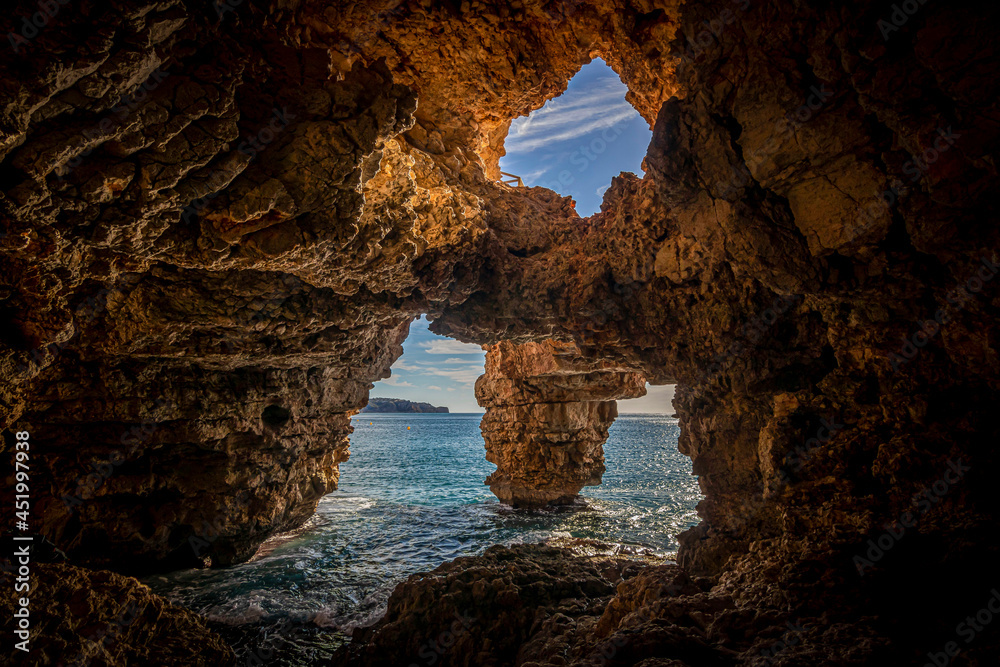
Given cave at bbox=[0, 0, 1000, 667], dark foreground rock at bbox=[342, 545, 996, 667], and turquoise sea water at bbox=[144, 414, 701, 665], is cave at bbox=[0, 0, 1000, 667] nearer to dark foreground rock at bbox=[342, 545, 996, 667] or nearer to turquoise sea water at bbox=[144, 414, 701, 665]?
dark foreground rock at bbox=[342, 545, 996, 667]

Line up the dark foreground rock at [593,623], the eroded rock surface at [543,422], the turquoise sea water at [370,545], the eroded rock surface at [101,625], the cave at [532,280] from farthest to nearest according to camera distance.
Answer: the eroded rock surface at [543,422] < the turquoise sea water at [370,545] < the eroded rock surface at [101,625] < the dark foreground rock at [593,623] < the cave at [532,280]

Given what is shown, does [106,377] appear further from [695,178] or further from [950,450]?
[950,450]

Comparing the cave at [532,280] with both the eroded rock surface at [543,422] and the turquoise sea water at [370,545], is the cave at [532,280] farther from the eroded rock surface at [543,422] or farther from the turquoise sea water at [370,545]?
the eroded rock surface at [543,422]

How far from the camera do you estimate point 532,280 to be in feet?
37.0

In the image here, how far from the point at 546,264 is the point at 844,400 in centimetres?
713

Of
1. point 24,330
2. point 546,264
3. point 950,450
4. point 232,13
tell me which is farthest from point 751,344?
point 24,330

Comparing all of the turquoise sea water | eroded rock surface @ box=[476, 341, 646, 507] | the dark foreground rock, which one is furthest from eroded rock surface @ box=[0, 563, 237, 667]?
eroded rock surface @ box=[476, 341, 646, 507]

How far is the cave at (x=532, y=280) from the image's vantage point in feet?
13.0

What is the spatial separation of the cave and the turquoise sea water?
1.53 meters

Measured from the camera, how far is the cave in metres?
3.96

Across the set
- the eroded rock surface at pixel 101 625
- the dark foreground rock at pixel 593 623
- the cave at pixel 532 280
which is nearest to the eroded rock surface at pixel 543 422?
the cave at pixel 532 280

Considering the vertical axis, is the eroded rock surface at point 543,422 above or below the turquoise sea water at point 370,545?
above

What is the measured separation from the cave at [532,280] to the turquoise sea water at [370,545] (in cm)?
153

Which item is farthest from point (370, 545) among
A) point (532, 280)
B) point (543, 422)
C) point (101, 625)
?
point (532, 280)
